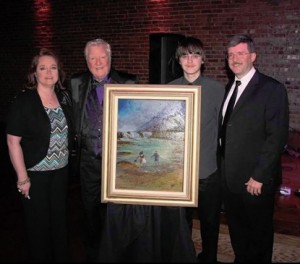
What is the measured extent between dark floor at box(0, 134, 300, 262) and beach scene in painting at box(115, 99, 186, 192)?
3.43 ft

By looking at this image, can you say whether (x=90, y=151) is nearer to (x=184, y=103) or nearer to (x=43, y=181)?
(x=43, y=181)

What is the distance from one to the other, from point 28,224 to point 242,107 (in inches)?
62.9

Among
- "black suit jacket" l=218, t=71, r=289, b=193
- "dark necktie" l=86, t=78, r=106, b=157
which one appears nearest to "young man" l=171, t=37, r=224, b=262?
"black suit jacket" l=218, t=71, r=289, b=193

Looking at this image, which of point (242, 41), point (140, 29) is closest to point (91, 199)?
point (242, 41)

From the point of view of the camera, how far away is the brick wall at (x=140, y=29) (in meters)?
5.66

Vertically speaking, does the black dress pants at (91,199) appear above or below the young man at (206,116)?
below

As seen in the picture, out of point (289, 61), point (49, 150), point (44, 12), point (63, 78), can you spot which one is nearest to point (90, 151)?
point (49, 150)

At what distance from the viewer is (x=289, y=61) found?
5.64 metres

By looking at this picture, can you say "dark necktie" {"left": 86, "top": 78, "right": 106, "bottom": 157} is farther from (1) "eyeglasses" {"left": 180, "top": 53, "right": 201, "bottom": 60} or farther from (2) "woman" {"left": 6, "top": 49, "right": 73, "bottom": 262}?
(1) "eyeglasses" {"left": 180, "top": 53, "right": 201, "bottom": 60}

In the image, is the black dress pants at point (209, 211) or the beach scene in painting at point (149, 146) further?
the black dress pants at point (209, 211)

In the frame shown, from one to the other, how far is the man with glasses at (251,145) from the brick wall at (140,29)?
12.3 ft

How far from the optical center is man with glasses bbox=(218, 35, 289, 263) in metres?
2.17

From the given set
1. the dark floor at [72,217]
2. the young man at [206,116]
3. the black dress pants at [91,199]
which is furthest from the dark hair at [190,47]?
the dark floor at [72,217]

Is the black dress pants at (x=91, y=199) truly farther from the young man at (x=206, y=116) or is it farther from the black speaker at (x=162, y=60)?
the black speaker at (x=162, y=60)
